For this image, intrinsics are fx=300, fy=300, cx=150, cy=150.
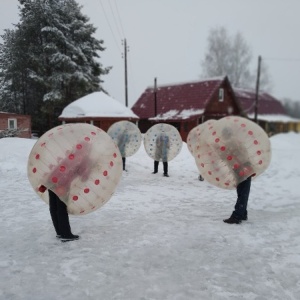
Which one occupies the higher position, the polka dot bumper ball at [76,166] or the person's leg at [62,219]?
the polka dot bumper ball at [76,166]

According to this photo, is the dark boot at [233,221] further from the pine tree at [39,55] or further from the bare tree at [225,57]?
the bare tree at [225,57]

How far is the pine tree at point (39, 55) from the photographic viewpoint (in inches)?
388

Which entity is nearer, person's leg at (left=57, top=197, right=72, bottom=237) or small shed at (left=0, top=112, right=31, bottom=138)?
person's leg at (left=57, top=197, right=72, bottom=237)

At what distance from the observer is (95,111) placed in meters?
19.4

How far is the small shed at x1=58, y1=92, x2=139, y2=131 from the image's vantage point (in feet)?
60.4

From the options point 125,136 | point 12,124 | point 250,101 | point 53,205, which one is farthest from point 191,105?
point 53,205

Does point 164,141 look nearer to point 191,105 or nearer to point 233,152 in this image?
point 233,152

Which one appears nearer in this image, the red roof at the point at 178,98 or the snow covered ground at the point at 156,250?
the snow covered ground at the point at 156,250

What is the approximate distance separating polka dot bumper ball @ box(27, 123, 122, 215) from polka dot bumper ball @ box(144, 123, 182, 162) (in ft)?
20.0

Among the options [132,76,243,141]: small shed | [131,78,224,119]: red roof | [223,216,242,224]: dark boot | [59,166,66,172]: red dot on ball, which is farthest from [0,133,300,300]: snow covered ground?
[131,78,224,119]: red roof

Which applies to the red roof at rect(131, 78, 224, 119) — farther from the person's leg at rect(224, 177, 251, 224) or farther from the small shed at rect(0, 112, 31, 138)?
the person's leg at rect(224, 177, 251, 224)

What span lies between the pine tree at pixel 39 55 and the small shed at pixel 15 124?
0.25 m

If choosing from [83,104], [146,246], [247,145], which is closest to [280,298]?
[146,246]

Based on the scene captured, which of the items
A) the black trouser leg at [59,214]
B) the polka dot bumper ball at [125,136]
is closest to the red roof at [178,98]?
the polka dot bumper ball at [125,136]
